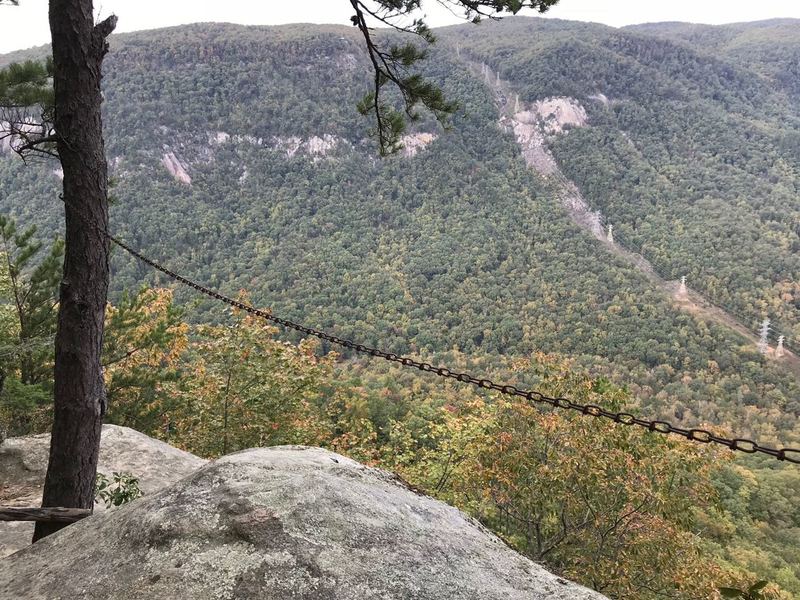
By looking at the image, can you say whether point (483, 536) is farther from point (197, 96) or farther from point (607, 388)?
point (197, 96)

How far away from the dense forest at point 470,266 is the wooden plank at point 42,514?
415 centimetres

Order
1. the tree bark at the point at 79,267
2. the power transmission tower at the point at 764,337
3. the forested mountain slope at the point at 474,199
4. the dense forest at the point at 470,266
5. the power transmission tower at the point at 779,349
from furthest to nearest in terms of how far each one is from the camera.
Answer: the power transmission tower at the point at 764,337
the forested mountain slope at the point at 474,199
the power transmission tower at the point at 779,349
the dense forest at the point at 470,266
the tree bark at the point at 79,267

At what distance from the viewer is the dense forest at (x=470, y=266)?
31.6ft

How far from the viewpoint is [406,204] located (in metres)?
114

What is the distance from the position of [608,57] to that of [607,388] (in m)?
174

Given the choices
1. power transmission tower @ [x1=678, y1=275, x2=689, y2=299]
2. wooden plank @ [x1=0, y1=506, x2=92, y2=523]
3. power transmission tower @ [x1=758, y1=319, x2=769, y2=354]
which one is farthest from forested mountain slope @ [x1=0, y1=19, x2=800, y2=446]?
wooden plank @ [x1=0, y1=506, x2=92, y2=523]

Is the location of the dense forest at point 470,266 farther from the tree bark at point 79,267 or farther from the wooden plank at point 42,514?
the wooden plank at point 42,514

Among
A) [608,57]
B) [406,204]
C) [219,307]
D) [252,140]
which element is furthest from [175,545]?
[608,57]

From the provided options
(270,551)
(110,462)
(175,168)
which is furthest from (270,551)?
(175,168)

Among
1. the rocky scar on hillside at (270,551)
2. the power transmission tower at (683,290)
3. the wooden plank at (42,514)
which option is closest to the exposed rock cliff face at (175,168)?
the power transmission tower at (683,290)

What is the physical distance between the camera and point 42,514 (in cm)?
300

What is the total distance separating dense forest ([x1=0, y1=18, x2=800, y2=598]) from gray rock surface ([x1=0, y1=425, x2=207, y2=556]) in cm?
136

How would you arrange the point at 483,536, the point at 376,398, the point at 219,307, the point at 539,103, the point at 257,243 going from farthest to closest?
the point at 539,103 → the point at 257,243 → the point at 219,307 → the point at 376,398 → the point at 483,536

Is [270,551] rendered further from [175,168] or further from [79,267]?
[175,168]
